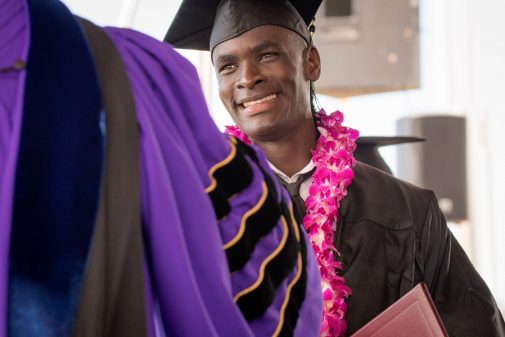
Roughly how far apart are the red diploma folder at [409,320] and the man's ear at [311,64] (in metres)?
0.93

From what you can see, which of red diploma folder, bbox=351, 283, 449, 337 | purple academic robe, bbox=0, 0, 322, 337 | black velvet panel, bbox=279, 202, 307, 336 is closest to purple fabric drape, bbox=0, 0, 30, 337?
purple academic robe, bbox=0, 0, 322, 337

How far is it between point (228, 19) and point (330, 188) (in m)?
0.60

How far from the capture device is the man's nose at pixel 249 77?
80.3 inches

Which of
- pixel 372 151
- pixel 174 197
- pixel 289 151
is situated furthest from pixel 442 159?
pixel 174 197

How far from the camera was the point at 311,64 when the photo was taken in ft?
7.38

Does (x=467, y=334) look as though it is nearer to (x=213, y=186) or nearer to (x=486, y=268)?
(x=213, y=186)

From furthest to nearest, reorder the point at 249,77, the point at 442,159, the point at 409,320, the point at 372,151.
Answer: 1. the point at 442,159
2. the point at 372,151
3. the point at 249,77
4. the point at 409,320

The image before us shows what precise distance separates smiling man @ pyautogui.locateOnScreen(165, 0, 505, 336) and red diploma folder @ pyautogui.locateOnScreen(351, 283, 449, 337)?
10.7 inches

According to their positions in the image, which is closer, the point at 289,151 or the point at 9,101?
the point at 9,101

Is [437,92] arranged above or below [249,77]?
below

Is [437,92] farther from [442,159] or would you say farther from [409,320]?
[409,320]

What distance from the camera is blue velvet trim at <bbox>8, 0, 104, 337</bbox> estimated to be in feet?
2.65

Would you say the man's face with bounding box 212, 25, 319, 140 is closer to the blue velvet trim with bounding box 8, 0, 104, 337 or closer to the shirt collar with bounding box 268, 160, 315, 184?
the shirt collar with bounding box 268, 160, 315, 184

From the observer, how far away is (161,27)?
10.5ft
